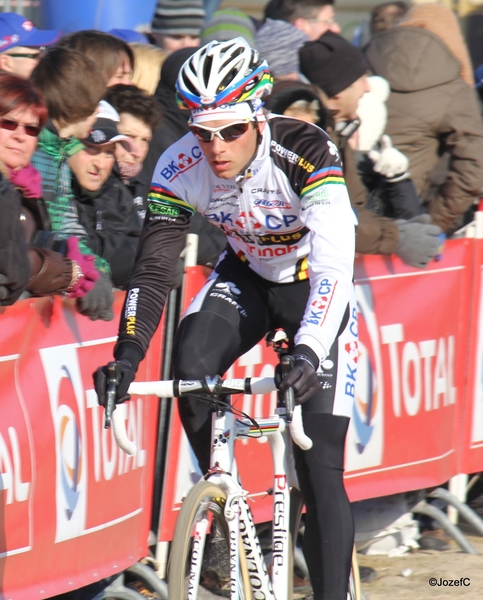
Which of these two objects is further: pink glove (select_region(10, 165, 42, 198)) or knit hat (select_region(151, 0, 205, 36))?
knit hat (select_region(151, 0, 205, 36))

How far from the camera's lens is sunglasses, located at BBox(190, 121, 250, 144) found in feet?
11.1

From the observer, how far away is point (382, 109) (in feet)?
20.0

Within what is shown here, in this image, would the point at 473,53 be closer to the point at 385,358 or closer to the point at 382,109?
the point at 382,109

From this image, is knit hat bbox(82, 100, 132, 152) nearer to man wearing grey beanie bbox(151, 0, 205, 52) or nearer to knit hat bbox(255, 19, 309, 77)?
knit hat bbox(255, 19, 309, 77)

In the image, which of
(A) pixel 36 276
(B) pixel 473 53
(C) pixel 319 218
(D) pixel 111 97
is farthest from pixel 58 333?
(B) pixel 473 53

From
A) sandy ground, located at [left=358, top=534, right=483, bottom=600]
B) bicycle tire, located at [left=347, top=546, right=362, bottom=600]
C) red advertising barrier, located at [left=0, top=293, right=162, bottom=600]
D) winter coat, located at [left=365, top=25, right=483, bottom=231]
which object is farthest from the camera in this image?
winter coat, located at [left=365, top=25, right=483, bottom=231]

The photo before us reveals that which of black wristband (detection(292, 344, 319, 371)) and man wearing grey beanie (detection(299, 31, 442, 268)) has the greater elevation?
man wearing grey beanie (detection(299, 31, 442, 268))

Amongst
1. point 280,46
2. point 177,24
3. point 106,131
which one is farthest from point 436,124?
point 106,131

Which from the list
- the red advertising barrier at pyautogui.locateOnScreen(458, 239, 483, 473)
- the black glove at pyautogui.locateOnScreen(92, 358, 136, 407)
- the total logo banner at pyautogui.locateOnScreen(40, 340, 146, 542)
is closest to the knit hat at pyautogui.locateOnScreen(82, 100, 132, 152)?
the total logo banner at pyautogui.locateOnScreen(40, 340, 146, 542)

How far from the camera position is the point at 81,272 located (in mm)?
4051

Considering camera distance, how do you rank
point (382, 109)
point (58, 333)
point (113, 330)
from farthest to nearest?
point (382, 109) < point (113, 330) < point (58, 333)

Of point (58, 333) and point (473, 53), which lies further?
point (473, 53)

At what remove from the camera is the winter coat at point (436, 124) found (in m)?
6.25

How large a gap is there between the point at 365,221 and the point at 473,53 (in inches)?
274
